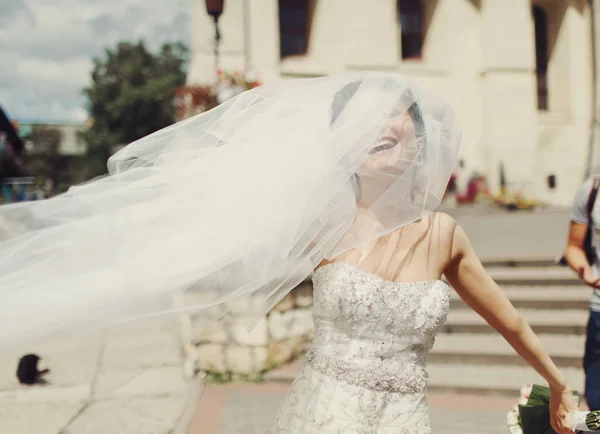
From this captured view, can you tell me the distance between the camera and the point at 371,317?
183 centimetres

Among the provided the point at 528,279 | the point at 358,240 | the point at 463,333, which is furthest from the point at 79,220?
the point at 528,279

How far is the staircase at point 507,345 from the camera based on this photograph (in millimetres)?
5375

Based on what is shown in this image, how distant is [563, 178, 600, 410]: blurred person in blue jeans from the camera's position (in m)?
3.03

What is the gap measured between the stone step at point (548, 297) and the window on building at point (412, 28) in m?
12.1

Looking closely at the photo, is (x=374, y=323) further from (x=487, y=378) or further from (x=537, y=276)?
(x=537, y=276)

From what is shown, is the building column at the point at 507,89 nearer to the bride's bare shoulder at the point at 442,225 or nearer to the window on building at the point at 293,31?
the window on building at the point at 293,31

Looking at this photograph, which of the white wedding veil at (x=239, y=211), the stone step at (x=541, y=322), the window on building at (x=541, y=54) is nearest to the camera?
the white wedding veil at (x=239, y=211)

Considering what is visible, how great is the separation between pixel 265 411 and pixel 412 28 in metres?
15.0

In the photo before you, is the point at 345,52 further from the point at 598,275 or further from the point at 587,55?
the point at 598,275

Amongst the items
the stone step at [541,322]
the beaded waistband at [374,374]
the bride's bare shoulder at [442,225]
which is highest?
the bride's bare shoulder at [442,225]

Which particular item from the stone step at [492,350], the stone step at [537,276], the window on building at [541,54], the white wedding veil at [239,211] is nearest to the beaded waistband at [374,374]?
the white wedding veil at [239,211]

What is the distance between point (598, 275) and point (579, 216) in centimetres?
35

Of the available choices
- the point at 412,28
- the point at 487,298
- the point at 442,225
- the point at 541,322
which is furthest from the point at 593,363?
the point at 412,28

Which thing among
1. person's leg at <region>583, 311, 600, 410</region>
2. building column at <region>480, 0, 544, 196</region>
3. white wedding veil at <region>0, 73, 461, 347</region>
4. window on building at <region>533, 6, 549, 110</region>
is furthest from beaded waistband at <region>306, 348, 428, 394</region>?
window on building at <region>533, 6, 549, 110</region>
